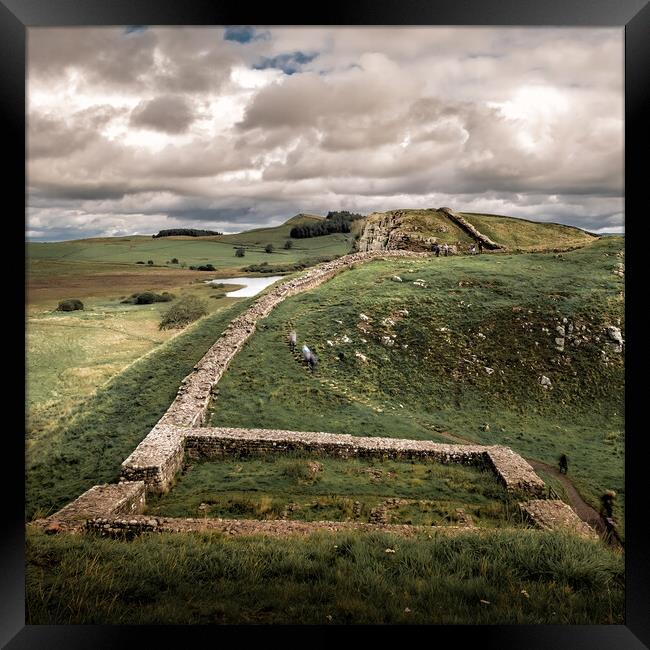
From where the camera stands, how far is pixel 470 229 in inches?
1357

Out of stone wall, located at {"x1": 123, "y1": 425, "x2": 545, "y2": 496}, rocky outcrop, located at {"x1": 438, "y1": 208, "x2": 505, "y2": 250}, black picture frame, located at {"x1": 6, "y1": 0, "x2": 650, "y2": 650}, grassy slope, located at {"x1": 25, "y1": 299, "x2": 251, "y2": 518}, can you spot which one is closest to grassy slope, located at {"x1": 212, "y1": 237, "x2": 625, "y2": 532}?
stone wall, located at {"x1": 123, "y1": 425, "x2": 545, "y2": 496}

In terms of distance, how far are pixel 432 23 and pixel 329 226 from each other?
4101 centimetres

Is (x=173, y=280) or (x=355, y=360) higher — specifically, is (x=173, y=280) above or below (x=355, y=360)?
above

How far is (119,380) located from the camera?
1540cm

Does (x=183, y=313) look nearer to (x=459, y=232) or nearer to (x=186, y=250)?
(x=186, y=250)

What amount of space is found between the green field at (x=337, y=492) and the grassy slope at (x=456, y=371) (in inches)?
97.7

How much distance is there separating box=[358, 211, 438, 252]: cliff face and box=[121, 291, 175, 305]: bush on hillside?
15012 millimetres

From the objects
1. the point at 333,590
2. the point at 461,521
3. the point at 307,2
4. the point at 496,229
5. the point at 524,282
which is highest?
the point at 496,229

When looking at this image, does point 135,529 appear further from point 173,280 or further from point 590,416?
point 173,280

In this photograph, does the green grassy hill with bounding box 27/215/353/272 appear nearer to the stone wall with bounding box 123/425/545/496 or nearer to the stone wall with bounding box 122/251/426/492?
the stone wall with bounding box 122/251/426/492

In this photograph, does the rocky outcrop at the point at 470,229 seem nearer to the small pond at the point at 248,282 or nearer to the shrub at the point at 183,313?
the small pond at the point at 248,282

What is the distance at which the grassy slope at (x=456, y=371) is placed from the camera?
42.3ft

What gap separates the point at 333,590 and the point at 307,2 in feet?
18.2

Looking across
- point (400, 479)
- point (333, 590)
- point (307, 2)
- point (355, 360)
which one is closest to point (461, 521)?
point (400, 479)
